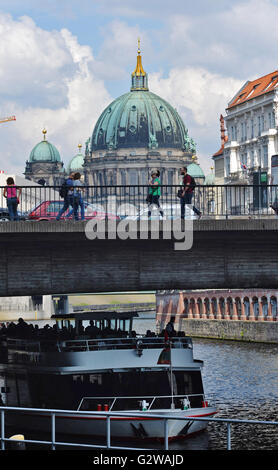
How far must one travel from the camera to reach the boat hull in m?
39.1

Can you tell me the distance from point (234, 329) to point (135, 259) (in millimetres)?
62968

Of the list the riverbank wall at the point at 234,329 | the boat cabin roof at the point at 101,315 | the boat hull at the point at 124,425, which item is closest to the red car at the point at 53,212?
the boat cabin roof at the point at 101,315

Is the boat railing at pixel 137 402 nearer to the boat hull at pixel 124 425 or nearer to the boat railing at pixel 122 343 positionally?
the boat hull at pixel 124 425

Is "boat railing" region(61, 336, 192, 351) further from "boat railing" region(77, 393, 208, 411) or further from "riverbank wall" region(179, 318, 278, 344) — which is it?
"riverbank wall" region(179, 318, 278, 344)

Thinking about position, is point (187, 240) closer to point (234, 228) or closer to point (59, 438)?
point (234, 228)

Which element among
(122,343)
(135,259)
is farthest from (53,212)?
(122,343)

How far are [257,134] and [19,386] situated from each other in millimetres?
95525

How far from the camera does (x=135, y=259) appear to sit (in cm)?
3875

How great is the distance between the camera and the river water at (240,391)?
40.5 m

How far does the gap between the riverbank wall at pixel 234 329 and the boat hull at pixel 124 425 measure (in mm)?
52557

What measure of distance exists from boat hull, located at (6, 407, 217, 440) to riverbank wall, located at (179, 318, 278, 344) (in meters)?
52.6

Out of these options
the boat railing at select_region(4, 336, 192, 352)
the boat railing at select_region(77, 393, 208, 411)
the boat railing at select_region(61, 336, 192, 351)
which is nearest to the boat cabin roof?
the boat railing at select_region(4, 336, 192, 352)

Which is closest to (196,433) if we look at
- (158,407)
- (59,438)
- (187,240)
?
(158,407)

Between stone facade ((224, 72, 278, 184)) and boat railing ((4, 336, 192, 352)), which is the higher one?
stone facade ((224, 72, 278, 184))
